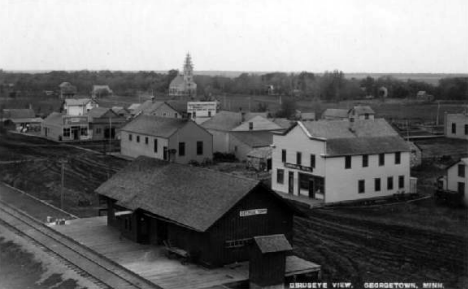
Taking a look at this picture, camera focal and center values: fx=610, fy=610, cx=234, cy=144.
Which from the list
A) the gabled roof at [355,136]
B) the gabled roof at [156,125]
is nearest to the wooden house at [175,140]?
the gabled roof at [156,125]

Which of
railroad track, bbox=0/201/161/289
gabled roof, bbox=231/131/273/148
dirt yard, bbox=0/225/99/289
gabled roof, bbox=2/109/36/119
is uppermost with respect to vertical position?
gabled roof, bbox=2/109/36/119

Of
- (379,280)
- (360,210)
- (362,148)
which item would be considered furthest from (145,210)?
(362,148)

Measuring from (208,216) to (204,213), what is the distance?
40 cm

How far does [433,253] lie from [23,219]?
2326 centimetres

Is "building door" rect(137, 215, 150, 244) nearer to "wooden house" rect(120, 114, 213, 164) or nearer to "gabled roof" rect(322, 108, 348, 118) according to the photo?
"wooden house" rect(120, 114, 213, 164)

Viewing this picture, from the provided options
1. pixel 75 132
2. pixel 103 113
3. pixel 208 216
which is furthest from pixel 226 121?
pixel 208 216

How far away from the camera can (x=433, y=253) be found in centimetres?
2969

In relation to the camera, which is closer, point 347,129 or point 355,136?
point 355,136

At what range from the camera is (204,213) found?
85.6 ft

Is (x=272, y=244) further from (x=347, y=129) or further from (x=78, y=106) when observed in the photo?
(x=78, y=106)

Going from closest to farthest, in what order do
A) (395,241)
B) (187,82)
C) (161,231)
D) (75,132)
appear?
(161,231) < (395,241) < (75,132) < (187,82)

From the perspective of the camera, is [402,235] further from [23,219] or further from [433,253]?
[23,219]

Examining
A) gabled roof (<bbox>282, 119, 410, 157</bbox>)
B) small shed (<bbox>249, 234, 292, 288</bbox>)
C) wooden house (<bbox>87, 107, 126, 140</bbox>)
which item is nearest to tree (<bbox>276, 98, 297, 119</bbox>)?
wooden house (<bbox>87, 107, 126, 140</bbox>)

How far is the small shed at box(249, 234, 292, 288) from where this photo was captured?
23312mm
